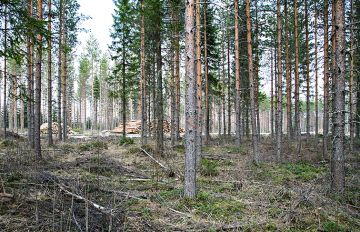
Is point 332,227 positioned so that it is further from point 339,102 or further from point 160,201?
point 339,102

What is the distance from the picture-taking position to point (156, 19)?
1346 centimetres

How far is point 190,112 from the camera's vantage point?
7.32 m

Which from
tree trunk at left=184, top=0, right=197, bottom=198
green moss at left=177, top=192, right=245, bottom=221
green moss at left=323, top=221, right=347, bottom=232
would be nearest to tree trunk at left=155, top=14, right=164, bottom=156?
tree trunk at left=184, top=0, right=197, bottom=198

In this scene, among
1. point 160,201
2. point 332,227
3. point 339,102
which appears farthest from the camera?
point 339,102

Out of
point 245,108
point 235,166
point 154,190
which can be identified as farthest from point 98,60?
point 154,190

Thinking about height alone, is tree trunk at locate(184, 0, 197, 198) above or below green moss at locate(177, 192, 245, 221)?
above

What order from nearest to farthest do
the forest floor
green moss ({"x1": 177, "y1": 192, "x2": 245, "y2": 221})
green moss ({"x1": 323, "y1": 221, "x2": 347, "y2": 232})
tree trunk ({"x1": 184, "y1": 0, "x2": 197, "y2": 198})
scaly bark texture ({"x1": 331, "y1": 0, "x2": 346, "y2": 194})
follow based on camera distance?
the forest floor < green moss ({"x1": 323, "y1": 221, "x2": 347, "y2": 232}) < green moss ({"x1": 177, "y1": 192, "x2": 245, "y2": 221}) < tree trunk ({"x1": 184, "y1": 0, "x2": 197, "y2": 198}) < scaly bark texture ({"x1": 331, "y1": 0, "x2": 346, "y2": 194})

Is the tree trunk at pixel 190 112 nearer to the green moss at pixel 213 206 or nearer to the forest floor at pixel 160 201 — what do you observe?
the green moss at pixel 213 206

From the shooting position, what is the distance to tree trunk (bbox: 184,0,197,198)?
23.7 feet

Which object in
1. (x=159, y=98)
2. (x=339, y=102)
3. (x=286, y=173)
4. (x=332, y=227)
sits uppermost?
(x=159, y=98)

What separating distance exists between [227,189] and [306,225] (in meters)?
3.06

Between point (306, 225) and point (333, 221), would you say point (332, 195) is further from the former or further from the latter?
point (306, 225)

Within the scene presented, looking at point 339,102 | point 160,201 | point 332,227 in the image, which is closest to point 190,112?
point 160,201

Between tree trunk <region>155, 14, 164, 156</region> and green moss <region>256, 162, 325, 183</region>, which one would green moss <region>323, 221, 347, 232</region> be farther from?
tree trunk <region>155, 14, 164, 156</region>
